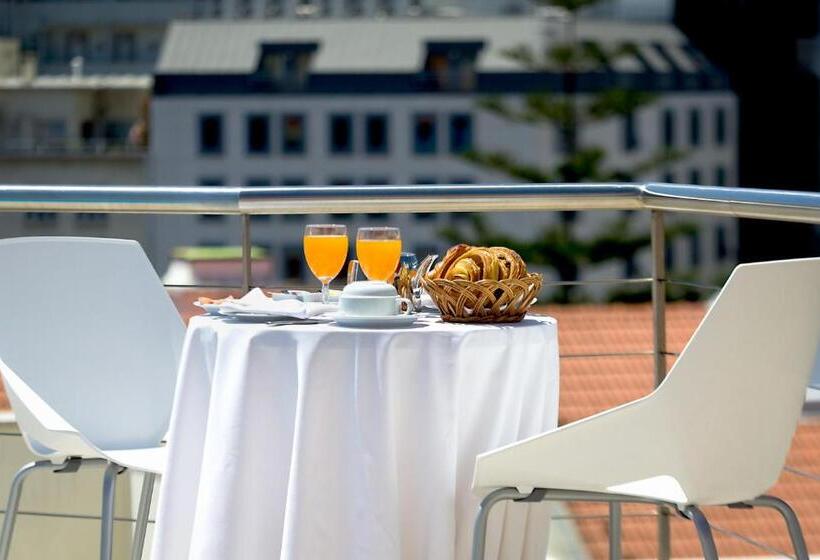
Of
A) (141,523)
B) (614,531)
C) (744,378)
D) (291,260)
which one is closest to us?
(744,378)

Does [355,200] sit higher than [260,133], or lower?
higher

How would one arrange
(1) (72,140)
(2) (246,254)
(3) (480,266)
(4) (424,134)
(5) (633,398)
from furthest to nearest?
(1) (72,140), (4) (424,134), (5) (633,398), (2) (246,254), (3) (480,266)

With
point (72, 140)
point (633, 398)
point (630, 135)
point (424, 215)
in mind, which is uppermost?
point (633, 398)

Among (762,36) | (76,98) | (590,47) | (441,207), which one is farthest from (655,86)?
(441,207)

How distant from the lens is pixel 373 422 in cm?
218

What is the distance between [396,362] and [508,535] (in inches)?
14.7

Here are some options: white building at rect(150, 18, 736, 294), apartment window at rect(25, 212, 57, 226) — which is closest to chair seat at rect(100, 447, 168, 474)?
white building at rect(150, 18, 736, 294)

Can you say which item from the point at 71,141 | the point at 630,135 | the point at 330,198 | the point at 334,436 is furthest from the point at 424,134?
the point at 334,436

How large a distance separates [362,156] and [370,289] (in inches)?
1628

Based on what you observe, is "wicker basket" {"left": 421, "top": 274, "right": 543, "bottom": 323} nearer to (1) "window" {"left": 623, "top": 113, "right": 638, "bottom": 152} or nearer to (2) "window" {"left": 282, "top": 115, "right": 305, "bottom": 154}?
(1) "window" {"left": 623, "top": 113, "right": 638, "bottom": 152}

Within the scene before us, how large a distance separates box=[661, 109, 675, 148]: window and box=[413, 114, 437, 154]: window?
6171 mm

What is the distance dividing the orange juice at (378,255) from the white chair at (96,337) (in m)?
0.44

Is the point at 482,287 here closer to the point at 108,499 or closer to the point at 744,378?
the point at 744,378

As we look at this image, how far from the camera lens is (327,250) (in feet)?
8.01
